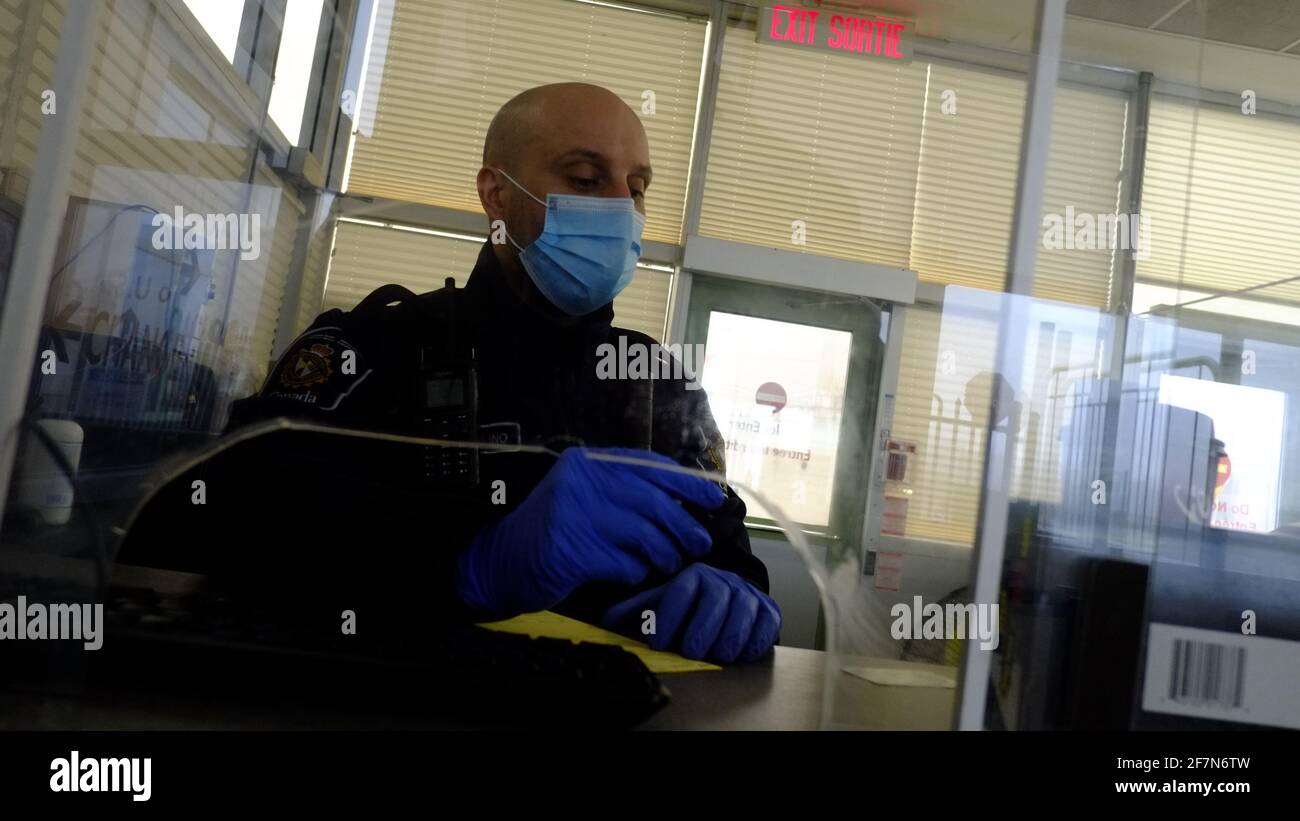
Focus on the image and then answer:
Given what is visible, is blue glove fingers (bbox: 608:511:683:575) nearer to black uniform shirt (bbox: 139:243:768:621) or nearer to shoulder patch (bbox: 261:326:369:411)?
black uniform shirt (bbox: 139:243:768:621)

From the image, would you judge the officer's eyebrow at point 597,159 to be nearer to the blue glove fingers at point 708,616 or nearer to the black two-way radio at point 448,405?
the black two-way radio at point 448,405

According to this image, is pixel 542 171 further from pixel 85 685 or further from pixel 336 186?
pixel 85 685

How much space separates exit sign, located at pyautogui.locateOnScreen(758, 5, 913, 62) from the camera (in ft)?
2.28

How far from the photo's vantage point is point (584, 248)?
0.68 metres

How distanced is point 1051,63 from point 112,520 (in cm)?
79

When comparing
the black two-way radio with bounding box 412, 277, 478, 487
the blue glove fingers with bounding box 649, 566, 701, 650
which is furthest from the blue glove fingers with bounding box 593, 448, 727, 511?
the blue glove fingers with bounding box 649, 566, 701, 650

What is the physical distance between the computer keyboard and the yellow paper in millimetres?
268

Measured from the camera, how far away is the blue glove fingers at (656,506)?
0.64m

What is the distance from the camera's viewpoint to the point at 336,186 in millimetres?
680

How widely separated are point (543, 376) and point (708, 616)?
0.32 metres

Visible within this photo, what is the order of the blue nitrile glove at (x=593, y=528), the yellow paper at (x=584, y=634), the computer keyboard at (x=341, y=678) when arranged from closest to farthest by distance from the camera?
the computer keyboard at (x=341, y=678) < the blue nitrile glove at (x=593, y=528) < the yellow paper at (x=584, y=634)

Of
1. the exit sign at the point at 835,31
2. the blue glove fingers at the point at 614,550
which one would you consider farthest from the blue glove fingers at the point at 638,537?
the exit sign at the point at 835,31

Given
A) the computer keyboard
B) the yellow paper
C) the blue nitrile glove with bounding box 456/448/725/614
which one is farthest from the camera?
the yellow paper

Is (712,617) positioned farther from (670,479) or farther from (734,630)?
(670,479)
